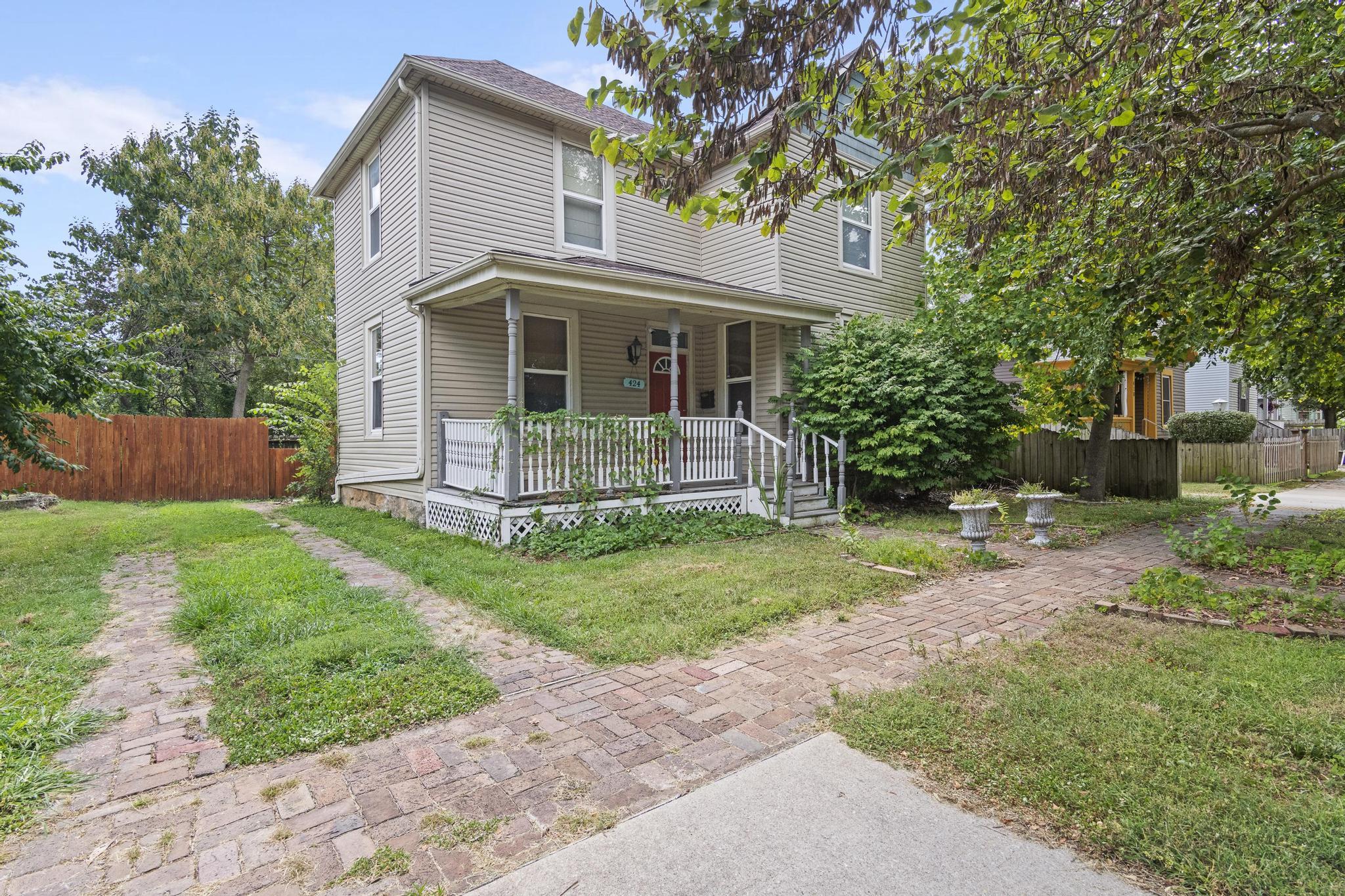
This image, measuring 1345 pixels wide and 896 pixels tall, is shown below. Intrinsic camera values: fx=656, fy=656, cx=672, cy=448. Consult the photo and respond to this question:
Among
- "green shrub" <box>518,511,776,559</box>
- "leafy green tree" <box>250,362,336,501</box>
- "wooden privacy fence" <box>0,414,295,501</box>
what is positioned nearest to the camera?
"green shrub" <box>518,511,776,559</box>

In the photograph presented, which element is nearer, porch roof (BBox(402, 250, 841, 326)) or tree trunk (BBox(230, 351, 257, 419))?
porch roof (BBox(402, 250, 841, 326))

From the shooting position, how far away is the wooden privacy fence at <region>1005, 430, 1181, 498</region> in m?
12.4

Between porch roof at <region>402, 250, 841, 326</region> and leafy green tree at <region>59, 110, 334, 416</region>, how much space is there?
52.9 ft

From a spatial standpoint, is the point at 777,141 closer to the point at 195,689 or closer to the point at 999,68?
the point at 999,68

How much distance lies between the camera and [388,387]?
33.8ft

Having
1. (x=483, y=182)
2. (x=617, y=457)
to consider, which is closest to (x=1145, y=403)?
(x=617, y=457)

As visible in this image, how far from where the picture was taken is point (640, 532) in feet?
26.1

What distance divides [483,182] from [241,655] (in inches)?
301

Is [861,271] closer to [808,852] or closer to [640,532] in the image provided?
[640,532]

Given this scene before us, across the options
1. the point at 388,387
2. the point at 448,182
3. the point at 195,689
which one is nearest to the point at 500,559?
the point at 195,689

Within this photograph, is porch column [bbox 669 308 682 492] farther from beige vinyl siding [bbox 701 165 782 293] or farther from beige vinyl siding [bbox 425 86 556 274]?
beige vinyl siding [bbox 701 165 782 293]

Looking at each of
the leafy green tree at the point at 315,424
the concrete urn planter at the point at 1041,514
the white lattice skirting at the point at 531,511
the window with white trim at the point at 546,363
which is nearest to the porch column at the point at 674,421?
the white lattice skirting at the point at 531,511

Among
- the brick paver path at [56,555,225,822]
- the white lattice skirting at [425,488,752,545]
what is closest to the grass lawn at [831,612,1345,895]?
the brick paver path at [56,555,225,822]

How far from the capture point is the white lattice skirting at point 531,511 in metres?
7.61
